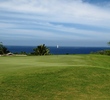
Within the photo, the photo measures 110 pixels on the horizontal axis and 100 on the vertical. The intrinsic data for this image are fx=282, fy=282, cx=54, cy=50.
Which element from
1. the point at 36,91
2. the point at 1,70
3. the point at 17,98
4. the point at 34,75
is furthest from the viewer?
the point at 1,70

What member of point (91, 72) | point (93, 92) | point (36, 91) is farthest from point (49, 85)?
point (91, 72)

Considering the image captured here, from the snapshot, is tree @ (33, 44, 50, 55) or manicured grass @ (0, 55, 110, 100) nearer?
manicured grass @ (0, 55, 110, 100)

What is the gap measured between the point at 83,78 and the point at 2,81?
427 cm

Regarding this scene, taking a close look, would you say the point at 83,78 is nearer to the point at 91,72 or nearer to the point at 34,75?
the point at 91,72

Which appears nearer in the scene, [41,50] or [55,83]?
[55,83]

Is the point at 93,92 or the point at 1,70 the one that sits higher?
the point at 1,70

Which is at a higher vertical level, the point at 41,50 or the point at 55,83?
the point at 41,50

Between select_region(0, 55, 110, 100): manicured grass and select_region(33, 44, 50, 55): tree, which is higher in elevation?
select_region(33, 44, 50, 55): tree

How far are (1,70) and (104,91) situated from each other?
19.3 ft

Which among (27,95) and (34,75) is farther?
(34,75)

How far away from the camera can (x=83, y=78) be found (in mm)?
14969

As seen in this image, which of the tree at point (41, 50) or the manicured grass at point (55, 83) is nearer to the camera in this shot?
the manicured grass at point (55, 83)

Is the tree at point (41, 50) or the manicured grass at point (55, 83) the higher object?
the tree at point (41, 50)

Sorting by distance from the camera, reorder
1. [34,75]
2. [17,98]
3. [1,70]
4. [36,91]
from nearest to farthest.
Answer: [17,98] → [36,91] → [34,75] → [1,70]
